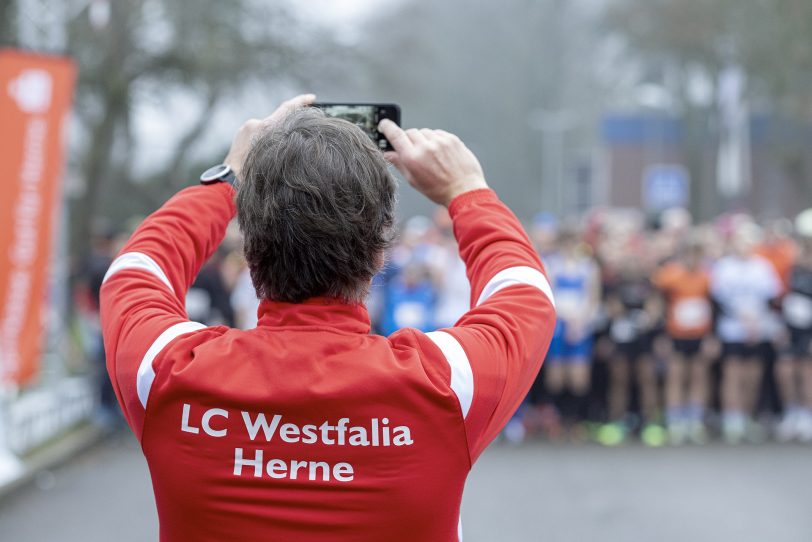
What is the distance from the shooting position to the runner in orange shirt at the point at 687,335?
35.7 ft

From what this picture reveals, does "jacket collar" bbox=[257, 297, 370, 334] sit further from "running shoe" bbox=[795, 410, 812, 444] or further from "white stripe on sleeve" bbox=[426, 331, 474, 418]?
"running shoe" bbox=[795, 410, 812, 444]

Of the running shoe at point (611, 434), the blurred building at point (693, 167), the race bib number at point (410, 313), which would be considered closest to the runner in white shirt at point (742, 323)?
the running shoe at point (611, 434)

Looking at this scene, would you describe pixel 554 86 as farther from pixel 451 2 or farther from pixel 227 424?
pixel 227 424

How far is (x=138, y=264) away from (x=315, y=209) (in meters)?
0.44

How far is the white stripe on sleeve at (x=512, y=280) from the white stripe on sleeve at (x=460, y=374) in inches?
7.5

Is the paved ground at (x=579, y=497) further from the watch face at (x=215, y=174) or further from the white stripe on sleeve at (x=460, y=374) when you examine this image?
the white stripe on sleeve at (x=460, y=374)

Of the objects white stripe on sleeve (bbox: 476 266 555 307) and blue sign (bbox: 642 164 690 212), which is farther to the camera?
blue sign (bbox: 642 164 690 212)

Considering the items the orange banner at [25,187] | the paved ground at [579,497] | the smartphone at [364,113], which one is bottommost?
the paved ground at [579,497]

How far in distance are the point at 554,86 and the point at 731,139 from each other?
52.9ft

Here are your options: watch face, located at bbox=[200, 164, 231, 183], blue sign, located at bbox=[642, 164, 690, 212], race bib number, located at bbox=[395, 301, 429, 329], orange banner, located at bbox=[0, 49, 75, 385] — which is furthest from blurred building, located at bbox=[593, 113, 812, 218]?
watch face, located at bbox=[200, 164, 231, 183]

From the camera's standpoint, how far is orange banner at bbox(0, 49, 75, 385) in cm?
817

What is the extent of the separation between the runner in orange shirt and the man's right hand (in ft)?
30.4

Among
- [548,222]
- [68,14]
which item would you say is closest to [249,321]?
[548,222]

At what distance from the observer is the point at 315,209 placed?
168 centimetres
